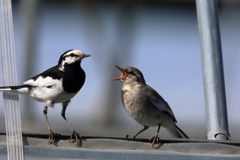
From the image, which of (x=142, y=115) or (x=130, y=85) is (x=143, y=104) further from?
(x=130, y=85)

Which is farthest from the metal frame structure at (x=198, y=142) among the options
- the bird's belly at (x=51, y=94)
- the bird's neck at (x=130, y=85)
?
the bird's neck at (x=130, y=85)

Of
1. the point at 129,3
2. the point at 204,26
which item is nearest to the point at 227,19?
the point at 129,3

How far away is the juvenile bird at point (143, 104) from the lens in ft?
14.3

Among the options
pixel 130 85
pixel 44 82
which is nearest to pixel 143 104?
pixel 130 85

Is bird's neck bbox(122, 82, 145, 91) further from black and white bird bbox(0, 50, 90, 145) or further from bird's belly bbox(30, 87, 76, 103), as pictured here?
bird's belly bbox(30, 87, 76, 103)

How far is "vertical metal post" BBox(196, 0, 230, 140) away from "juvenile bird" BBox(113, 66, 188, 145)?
116cm

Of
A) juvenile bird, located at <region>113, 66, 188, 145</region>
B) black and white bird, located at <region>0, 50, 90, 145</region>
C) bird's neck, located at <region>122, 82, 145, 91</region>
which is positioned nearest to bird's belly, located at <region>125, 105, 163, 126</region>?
juvenile bird, located at <region>113, 66, 188, 145</region>

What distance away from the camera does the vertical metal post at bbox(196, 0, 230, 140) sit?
311 centimetres

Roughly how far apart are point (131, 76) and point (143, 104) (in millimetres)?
441

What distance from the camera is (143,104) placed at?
4414mm

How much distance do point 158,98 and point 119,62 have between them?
7.35m

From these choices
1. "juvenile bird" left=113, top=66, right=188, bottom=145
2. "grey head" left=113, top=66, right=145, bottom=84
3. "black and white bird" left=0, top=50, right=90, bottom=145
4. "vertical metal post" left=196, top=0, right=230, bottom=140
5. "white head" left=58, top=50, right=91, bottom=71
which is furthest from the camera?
"grey head" left=113, top=66, right=145, bottom=84

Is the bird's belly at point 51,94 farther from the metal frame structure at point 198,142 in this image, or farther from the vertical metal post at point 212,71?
the vertical metal post at point 212,71

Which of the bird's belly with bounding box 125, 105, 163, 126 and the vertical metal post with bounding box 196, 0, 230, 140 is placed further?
the bird's belly with bounding box 125, 105, 163, 126
